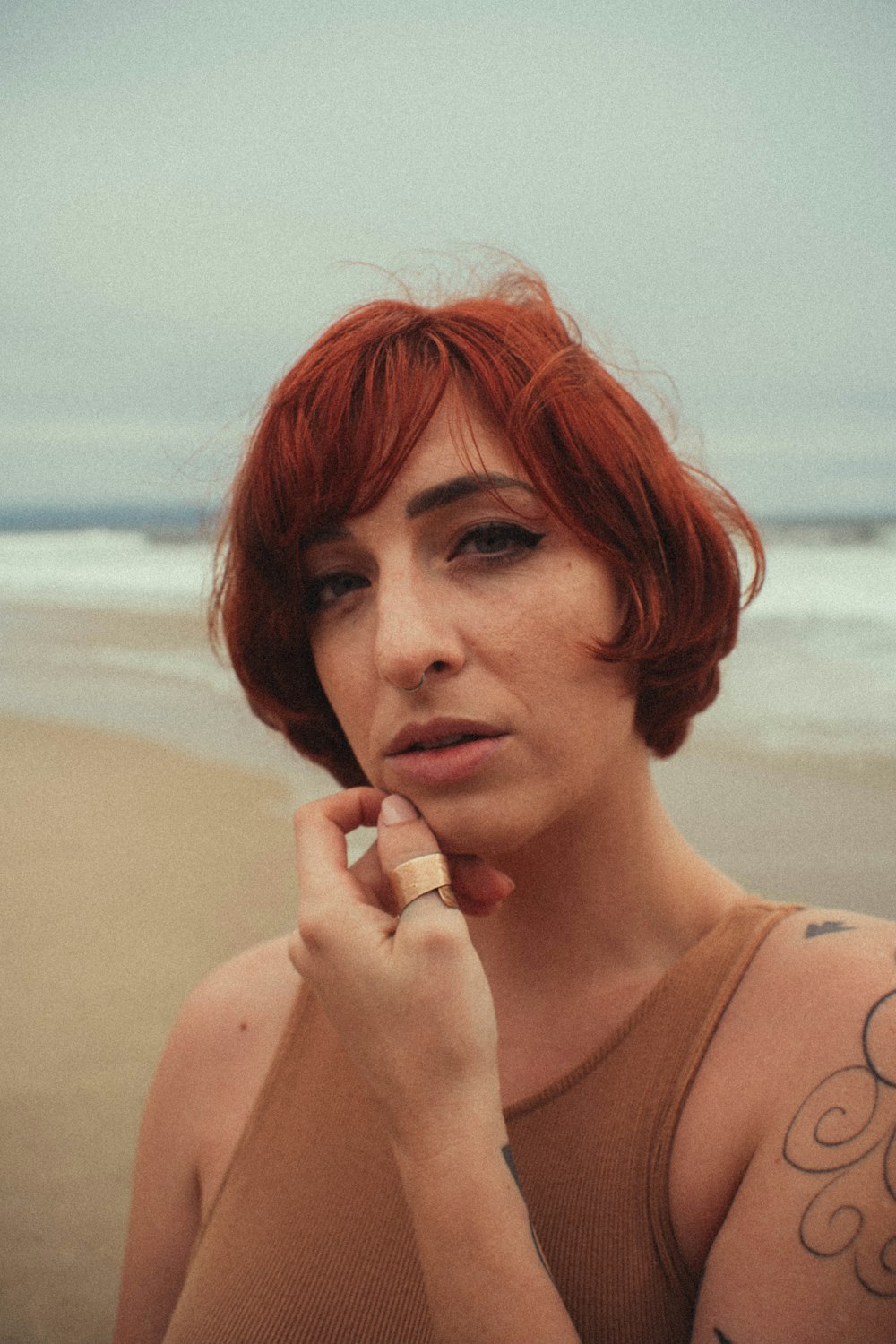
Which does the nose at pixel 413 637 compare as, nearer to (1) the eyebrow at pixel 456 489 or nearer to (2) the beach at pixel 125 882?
(1) the eyebrow at pixel 456 489

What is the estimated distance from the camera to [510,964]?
7.63ft

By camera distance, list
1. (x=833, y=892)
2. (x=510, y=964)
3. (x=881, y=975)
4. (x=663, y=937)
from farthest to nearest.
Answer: (x=833, y=892) → (x=510, y=964) → (x=663, y=937) → (x=881, y=975)

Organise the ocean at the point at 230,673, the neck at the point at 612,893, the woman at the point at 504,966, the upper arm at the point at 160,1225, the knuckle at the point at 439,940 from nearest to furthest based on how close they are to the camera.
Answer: the woman at the point at 504,966
the knuckle at the point at 439,940
the neck at the point at 612,893
the upper arm at the point at 160,1225
the ocean at the point at 230,673

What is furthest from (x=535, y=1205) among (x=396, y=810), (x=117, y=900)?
(x=117, y=900)

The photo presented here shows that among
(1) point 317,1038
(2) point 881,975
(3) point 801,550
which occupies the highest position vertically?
(2) point 881,975

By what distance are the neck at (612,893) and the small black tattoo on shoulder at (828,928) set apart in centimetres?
27

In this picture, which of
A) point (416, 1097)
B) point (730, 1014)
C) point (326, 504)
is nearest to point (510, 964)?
point (730, 1014)

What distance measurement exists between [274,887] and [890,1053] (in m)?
4.48

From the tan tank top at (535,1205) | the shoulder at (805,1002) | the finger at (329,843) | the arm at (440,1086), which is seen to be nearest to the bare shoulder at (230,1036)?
the tan tank top at (535,1205)

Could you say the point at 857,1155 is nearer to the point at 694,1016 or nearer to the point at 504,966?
the point at 694,1016

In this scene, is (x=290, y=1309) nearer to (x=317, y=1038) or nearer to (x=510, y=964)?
(x=317, y=1038)

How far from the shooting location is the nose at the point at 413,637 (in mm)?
1883

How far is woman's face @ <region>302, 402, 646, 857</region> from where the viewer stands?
192 cm

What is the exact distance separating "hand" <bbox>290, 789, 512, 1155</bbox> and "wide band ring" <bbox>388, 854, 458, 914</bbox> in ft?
0.07
